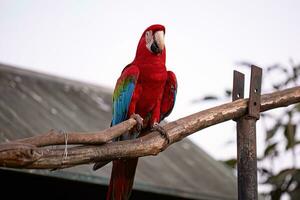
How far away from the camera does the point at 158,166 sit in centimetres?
565

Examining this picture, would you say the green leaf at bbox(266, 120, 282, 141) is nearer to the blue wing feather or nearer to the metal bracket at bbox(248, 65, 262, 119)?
the blue wing feather

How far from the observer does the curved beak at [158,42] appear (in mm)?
3762

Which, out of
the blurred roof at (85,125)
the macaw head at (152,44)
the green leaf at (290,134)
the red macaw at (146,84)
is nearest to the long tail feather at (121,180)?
the red macaw at (146,84)

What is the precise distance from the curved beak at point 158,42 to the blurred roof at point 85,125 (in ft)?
3.73

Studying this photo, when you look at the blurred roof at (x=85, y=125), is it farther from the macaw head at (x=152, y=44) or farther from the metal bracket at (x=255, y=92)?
the metal bracket at (x=255, y=92)

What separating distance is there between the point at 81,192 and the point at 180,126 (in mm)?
2307

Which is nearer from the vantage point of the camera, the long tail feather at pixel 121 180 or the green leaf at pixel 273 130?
the long tail feather at pixel 121 180

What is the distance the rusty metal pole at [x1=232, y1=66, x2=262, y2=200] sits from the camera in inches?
121

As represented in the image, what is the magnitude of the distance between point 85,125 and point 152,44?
2.07 metres

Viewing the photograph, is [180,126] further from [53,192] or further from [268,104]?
[53,192]

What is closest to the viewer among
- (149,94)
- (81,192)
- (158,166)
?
(149,94)

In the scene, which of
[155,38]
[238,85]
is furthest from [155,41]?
[238,85]

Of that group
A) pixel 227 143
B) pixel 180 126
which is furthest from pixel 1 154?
pixel 227 143

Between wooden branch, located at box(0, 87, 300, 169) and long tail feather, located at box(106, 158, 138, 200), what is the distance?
0.43m
